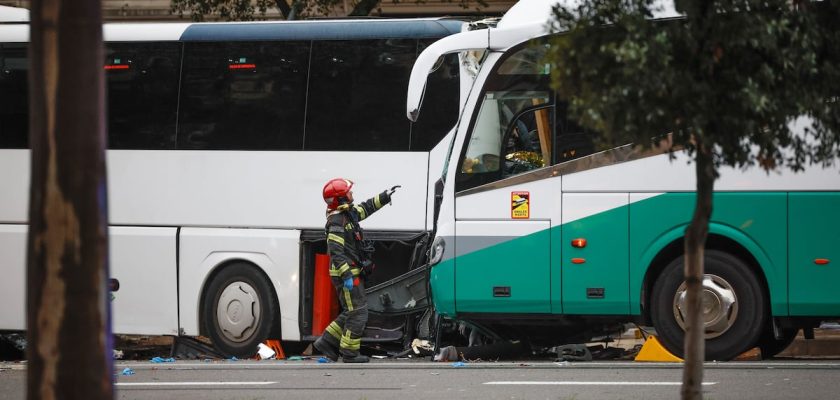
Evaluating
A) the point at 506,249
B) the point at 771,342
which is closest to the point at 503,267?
the point at 506,249

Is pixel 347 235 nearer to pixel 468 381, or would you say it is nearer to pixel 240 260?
pixel 240 260

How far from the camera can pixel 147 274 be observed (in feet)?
49.3

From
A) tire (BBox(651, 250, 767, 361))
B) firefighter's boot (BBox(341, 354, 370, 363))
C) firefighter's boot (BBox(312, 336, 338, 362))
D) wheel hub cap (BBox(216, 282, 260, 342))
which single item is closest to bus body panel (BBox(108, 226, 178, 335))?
wheel hub cap (BBox(216, 282, 260, 342))

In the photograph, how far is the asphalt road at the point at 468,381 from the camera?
9445mm

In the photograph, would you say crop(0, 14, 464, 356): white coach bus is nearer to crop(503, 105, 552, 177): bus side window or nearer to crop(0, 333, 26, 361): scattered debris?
crop(0, 333, 26, 361): scattered debris

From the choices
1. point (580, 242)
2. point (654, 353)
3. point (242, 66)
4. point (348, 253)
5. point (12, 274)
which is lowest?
point (654, 353)

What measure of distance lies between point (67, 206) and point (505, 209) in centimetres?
710

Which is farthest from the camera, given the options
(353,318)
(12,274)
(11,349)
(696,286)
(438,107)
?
(11,349)

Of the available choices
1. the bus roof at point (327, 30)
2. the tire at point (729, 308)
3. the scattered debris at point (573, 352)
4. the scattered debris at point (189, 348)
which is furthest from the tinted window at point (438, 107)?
the scattered debris at point (189, 348)

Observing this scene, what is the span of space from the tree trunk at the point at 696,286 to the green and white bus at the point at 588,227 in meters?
5.24

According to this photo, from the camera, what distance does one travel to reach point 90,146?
5.46 meters

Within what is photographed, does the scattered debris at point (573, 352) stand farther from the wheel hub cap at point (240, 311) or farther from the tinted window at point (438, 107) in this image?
the wheel hub cap at point (240, 311)

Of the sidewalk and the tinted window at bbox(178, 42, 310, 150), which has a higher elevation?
the tinted window at bbox(178, 42, 310, 150)

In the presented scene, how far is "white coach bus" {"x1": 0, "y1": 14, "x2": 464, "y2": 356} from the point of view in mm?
14352
